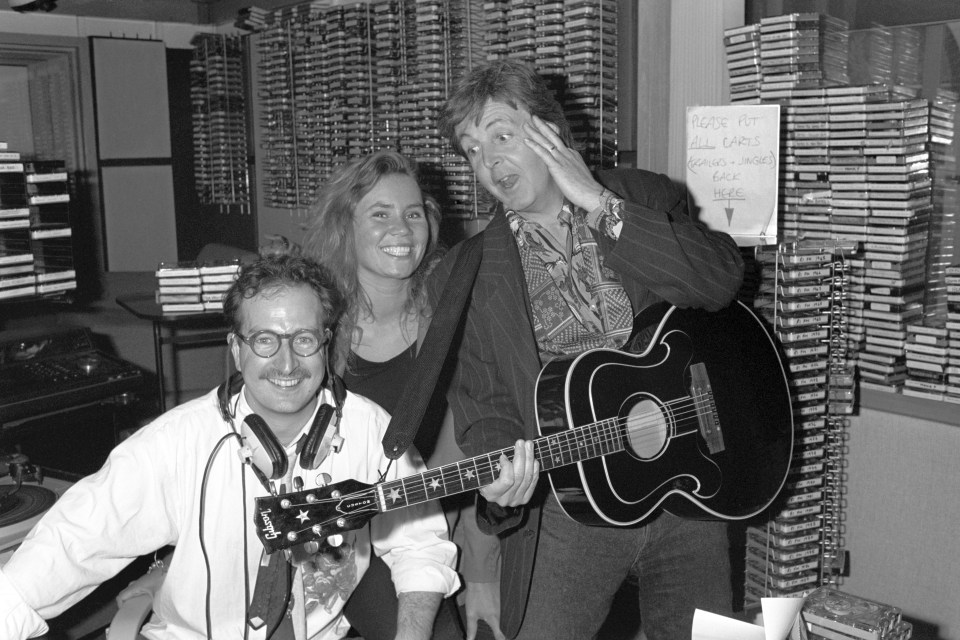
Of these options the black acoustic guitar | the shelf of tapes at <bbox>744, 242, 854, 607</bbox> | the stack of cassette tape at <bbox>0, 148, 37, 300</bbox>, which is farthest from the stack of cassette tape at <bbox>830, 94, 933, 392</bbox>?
the stack of cassette tape at <bbox>0, 148, 37, 300</bbox>

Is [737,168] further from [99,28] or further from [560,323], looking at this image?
[99,28]

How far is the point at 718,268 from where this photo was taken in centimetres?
196

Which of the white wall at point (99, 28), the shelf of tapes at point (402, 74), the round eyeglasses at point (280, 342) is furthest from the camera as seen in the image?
the white wall at point (99, 28)

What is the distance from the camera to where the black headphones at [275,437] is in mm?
1690

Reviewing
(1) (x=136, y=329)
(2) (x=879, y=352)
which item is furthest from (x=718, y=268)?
(1) (x=136, y=329)

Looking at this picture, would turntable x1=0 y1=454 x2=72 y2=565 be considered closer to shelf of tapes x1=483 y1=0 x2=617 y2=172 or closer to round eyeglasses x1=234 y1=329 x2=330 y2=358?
round eyeglasses x1=234 y1=329 x2=330 y2=358

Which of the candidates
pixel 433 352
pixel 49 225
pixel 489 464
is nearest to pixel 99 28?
Answer: pixel 49 225

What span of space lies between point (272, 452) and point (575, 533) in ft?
2.38

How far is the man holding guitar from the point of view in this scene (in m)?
1.93

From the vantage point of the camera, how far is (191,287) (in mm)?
4441

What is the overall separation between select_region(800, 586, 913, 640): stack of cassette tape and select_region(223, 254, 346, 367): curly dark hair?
1.12 meters

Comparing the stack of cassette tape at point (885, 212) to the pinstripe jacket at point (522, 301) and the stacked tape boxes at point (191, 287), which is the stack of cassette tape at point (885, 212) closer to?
the pinstripe jacket at point (522, 301)

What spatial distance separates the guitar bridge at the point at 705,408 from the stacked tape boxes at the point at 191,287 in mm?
2886

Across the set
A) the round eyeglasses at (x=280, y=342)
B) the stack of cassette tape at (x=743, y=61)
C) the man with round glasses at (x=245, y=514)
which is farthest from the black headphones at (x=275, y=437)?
the stack of cassette tape at (x=743, y=61)
